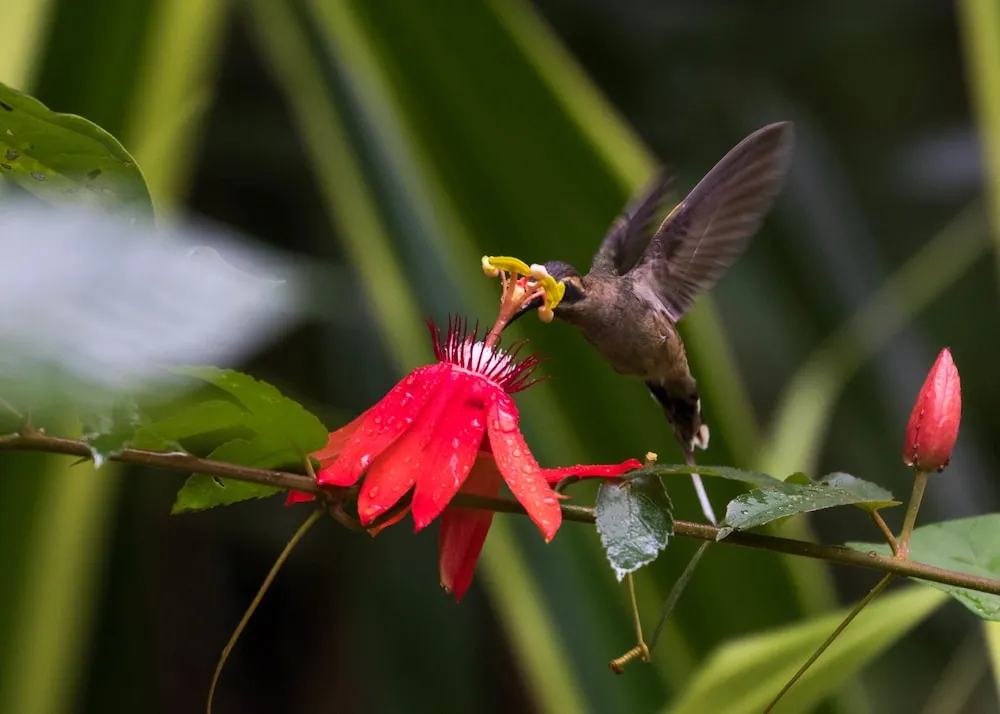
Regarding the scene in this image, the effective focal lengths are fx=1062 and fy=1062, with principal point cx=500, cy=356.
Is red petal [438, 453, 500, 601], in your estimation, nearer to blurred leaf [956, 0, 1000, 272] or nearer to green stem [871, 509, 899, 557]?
green stem [871, 509, 899, 557]

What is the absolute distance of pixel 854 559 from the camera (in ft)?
0.92

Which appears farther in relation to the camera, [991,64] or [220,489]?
[991,64]

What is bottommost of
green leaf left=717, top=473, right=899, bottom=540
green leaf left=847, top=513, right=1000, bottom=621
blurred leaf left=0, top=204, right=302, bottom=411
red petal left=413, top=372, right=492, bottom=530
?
green leaf left=847, top=513, right=1000, bottom=621

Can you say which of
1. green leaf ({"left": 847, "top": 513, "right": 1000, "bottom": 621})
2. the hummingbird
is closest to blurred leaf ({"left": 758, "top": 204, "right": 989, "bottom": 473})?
the hummingbird

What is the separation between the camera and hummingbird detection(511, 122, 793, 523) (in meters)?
0.41

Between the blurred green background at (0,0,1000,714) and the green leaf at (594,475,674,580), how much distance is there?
273 millimetres

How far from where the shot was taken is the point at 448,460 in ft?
0.96

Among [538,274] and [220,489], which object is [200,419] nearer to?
[220,489]

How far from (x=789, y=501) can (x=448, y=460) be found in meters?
0.09

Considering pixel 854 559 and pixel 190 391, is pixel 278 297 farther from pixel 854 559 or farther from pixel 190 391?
pixel 854 559

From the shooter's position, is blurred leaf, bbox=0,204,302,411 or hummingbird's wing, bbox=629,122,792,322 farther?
hummingbird's wing, bbox=629,122,792,322

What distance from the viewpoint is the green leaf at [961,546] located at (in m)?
0.33

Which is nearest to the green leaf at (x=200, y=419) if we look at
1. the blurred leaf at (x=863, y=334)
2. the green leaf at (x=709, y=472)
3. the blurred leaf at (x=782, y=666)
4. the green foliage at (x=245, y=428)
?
the green foliage at (x=245, y=428)

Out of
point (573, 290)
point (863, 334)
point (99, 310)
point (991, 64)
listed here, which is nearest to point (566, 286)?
point (573, 290)
